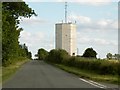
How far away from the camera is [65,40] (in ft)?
372

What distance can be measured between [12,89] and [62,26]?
303ft

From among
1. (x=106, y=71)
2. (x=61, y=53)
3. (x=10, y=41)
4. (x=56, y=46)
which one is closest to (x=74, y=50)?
(x=61, y=53)

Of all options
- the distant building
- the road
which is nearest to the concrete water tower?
the distant building

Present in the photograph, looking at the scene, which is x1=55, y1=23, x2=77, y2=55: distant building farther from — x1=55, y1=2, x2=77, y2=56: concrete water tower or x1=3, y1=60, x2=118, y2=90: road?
x1=3, y1=60, x2=118, y2=90: road

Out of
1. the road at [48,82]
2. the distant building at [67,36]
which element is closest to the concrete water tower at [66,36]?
the distant building at [67,36]

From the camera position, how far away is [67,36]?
110375mm

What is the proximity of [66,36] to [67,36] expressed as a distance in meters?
1.03

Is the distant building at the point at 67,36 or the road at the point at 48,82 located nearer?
the road at the point at 48,82

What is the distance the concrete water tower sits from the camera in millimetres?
107562

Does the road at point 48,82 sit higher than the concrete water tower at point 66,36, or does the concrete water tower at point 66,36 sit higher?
the concrete water tower at point 66,36

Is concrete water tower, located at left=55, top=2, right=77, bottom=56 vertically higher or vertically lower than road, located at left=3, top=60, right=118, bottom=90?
higher

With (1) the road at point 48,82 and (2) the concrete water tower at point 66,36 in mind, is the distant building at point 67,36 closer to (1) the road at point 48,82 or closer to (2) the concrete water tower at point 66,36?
(2) the concrete water tower at point 66,36

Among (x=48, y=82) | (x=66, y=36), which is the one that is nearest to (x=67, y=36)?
(x=66, y=36)

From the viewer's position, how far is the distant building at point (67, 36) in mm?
107562
